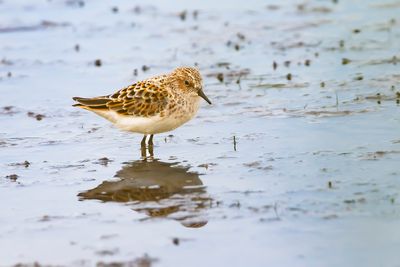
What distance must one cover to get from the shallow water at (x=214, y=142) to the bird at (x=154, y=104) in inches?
13.9

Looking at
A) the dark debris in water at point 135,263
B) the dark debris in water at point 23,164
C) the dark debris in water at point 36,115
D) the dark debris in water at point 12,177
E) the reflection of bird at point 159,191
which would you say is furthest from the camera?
the dark debris in water at point 36,115

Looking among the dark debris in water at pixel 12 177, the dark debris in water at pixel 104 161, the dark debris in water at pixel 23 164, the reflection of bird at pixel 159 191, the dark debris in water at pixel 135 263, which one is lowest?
the dark debris in water at pixel 135 263

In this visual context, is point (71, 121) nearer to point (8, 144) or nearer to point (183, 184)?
point (8, 144)

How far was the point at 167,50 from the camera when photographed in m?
17.9

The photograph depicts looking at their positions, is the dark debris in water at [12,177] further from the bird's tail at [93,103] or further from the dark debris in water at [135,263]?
the dark debris in water at [135,263]

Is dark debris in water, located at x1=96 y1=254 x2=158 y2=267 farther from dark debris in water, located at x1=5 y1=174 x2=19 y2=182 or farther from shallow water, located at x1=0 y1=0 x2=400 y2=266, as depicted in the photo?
dark debris in water, located at x1=5 y1=174 x2=19 y2=182

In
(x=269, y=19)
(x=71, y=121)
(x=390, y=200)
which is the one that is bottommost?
(x=390, y=200)

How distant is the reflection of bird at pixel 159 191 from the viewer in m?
9.71

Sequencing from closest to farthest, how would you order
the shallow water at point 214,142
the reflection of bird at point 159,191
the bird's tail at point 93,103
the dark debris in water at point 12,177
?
the shallow water at point 214,142 → the reflection of bird at point 159,191 → the dark debris in water at point 12,177 → the bird's tail at point 93,103

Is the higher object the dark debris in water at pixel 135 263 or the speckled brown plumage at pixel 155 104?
the speckled brown plumage at pixel 155 104

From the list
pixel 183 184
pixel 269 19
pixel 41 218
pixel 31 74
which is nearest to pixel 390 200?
pixel 183 184

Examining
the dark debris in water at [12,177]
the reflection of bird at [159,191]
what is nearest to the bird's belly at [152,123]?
the reflection of bird at [159,191]

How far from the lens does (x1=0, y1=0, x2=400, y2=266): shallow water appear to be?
880 cm

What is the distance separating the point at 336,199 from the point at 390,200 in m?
0.51
